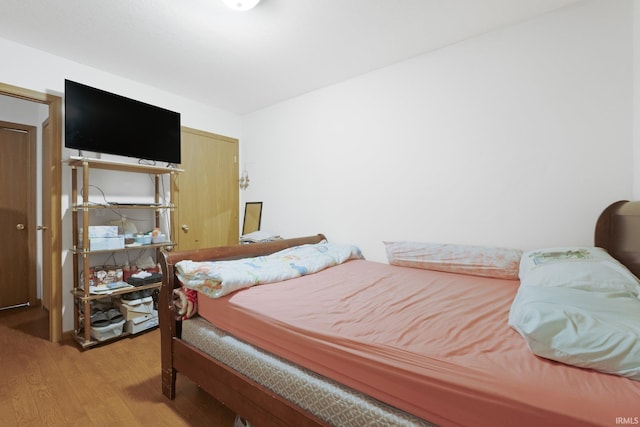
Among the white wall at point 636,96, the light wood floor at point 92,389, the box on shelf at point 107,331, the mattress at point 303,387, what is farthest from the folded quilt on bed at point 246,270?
the white wall at point 636,96

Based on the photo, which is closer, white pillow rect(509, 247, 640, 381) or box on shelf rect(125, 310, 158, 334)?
white pillow rect(509, 247, 640, 381)

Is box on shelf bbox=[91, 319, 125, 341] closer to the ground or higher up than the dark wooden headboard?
closer to the ground

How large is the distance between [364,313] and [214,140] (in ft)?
10.1

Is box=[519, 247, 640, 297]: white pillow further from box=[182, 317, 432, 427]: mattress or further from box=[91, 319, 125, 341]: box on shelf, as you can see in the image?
box=[91, 319, 125, 341]: box on shelf

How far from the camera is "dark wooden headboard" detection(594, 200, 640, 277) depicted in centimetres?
152

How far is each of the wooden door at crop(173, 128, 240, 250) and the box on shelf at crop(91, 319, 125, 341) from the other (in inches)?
39.1

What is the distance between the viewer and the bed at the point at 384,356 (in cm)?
71

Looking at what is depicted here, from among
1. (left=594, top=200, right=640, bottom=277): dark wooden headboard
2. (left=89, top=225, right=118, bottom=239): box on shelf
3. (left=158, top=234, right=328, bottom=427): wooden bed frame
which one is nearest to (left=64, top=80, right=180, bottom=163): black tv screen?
(left=89, top=225, right=118, bottom=239): box on shelf

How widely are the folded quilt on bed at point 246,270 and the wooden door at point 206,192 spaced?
5.23 feet

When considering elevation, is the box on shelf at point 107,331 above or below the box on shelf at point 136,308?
below

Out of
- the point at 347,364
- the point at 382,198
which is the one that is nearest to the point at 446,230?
the point at 382,198

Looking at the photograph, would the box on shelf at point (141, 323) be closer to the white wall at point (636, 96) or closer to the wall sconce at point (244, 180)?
the wall sconce at point (244, 180)

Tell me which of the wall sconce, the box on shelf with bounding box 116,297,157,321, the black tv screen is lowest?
the box on shelf with bounding box 116,297,157,321

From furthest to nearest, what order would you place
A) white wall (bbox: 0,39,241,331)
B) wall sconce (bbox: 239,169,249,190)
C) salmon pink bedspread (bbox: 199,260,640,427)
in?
wall sconce (bbox: 239,169,249,190) < white wall (bbox: 0,39,241,331) < salmon pink bedspread (bbox: 199,260,640,427)
